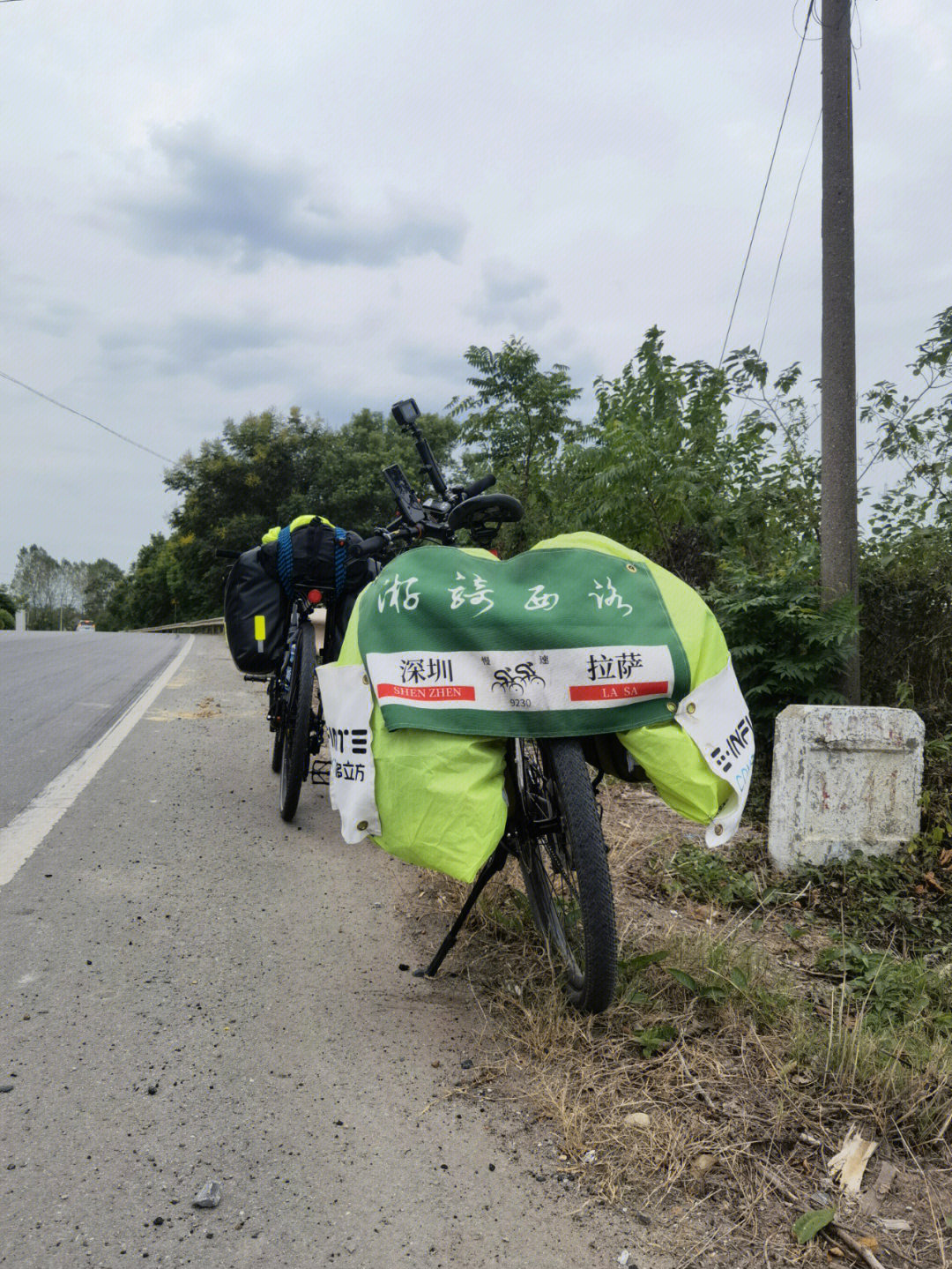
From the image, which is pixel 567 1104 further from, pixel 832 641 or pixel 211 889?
pixel 832 641

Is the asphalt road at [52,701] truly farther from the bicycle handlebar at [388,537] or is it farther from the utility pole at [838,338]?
the utility pole at [838,338]

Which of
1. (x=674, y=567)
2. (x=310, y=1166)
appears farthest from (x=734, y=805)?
(x=674, y=567)

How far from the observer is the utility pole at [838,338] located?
5.67 metres

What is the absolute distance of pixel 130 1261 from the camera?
1.89m

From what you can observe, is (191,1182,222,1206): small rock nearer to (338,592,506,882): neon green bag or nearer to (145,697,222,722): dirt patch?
(338,592,506,882): neon green bag

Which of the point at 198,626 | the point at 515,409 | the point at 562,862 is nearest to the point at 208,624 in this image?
the point at 198,626

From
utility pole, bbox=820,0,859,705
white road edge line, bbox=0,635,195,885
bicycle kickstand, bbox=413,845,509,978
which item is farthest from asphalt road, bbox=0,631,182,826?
utility pole, bbox=820,0,859,705

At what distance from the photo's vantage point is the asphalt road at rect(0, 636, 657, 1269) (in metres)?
2.00

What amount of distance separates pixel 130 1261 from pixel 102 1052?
32.1 inches

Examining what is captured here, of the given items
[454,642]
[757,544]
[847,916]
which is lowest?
[847,916]

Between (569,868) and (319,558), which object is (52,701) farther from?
(569,868)

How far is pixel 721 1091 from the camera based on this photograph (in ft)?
8.29

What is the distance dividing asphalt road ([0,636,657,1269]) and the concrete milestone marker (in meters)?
1.81

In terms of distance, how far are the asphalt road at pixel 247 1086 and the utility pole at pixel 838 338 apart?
125 inches
